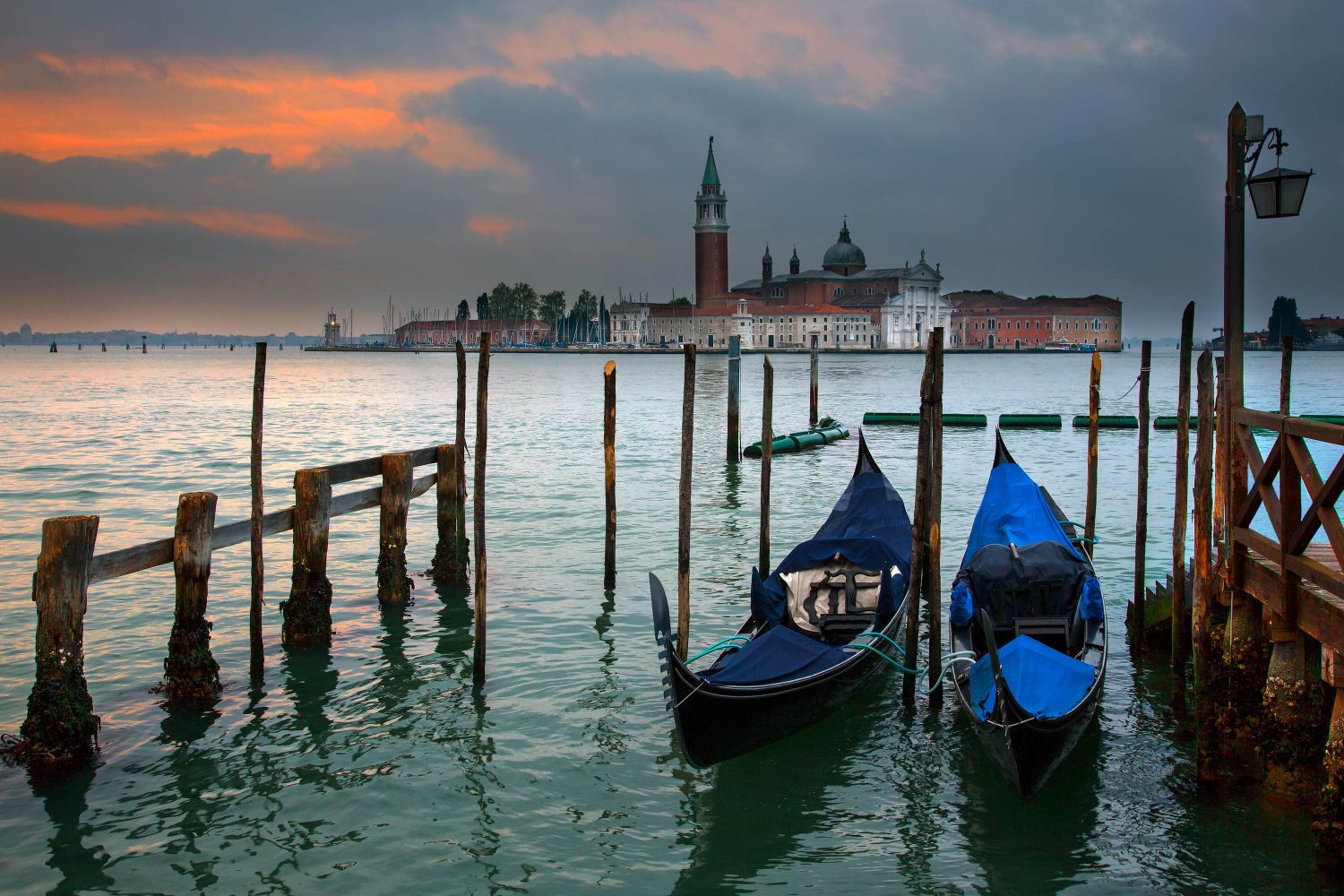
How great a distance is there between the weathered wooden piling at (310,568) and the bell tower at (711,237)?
91606 mm

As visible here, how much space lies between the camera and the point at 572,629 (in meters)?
6.86

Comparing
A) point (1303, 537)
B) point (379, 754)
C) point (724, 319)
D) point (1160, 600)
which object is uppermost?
point (724, 319)

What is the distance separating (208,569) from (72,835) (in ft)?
4.57

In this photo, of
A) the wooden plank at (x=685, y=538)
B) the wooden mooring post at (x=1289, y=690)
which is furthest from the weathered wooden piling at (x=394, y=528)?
the wooden mooring post at (x=1289, y=690)

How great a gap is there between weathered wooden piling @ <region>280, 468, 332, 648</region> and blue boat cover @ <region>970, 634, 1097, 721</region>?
3.60m

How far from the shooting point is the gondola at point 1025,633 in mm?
4191

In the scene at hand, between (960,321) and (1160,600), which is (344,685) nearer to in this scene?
(1160,600)

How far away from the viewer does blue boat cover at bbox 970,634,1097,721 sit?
4.44 metres

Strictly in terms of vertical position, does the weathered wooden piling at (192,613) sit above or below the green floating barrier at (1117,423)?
below

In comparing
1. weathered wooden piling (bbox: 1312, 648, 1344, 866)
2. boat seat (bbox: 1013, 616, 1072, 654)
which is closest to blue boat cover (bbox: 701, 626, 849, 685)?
boat seat (bbox: 1013, 616, 1072, 654)

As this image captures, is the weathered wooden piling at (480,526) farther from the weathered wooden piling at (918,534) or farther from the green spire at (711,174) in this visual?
the green spire at (711,174)

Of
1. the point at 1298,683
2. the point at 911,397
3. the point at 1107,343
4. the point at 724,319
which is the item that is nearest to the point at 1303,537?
the point at 1298,683

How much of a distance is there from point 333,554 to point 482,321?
110 meters

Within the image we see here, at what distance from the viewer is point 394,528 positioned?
6.98 metres
